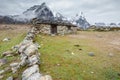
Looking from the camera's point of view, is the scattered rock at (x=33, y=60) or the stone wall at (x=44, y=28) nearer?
the scattered rock at (x=33, y=60)

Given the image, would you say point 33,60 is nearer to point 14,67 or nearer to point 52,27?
point 14,67

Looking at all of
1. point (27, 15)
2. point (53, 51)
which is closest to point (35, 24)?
point (53, 51)

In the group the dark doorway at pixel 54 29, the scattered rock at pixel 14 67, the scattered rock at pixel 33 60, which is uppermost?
the dark doorway at pixel 54 29

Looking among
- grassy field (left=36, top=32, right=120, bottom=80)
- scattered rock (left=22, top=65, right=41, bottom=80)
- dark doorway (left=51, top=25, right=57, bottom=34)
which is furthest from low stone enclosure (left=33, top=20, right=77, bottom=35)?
scattered rock (left=22, top=65, right=41, bottom=80)

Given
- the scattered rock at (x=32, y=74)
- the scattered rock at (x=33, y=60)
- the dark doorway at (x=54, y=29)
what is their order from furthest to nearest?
the dark doorway at (x=54, y=29)
the scattered rock at (x=33, y=60)
the scattered rock at (x=32, y=74)

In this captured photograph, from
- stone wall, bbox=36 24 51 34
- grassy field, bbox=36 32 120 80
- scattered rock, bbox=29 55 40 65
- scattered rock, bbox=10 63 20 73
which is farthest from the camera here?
stone wall, bbox=36 24 51 34

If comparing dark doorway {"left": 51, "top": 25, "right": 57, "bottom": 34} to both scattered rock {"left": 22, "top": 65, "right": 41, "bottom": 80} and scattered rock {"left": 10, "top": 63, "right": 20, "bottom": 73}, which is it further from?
scattered rock {"left": 22, "top": 65, "right": 41, "bottom": 80}

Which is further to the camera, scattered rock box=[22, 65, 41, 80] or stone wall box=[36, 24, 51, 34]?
stone wall box=[36, 24, 51, 34]

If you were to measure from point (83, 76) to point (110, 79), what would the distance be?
2163 mm

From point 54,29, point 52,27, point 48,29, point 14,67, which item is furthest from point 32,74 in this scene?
point 54,29

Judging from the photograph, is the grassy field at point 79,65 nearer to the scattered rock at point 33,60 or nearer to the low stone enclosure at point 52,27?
the scattered rock at point 33,60

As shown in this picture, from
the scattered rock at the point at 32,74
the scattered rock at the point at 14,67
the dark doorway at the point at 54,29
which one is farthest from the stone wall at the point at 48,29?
the scattered rock at the point at 32,74

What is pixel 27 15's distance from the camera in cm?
9206

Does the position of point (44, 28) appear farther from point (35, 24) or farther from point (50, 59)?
point (50, 59)
